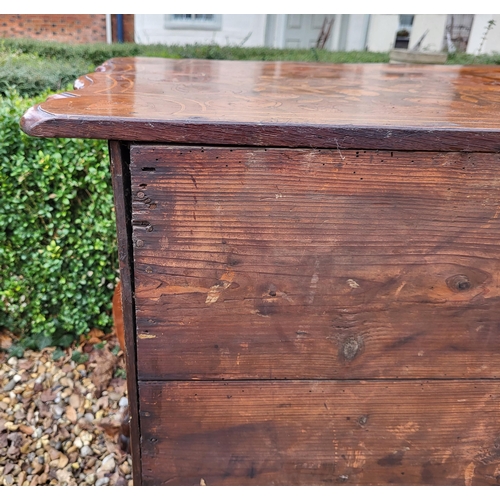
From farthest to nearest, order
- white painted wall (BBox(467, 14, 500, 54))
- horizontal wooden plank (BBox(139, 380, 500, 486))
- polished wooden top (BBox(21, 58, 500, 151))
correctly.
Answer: white painted wall (BBox(467, 14, 500, 54)) < horizontal wooden plank (BBox(139, 380, 500, 486)) < polished wooden top (BBox(21, 58, 500, 151))

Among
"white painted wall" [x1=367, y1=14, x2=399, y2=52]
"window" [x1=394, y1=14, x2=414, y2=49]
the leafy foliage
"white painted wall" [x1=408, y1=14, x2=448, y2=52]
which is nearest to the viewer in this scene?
the leafy foliage

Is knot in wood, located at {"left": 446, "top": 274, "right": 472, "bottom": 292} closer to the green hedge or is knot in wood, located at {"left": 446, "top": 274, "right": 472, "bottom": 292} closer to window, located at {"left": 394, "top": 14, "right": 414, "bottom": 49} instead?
the green hedge

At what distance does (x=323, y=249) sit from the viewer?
0.89 metres

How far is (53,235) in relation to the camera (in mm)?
2014

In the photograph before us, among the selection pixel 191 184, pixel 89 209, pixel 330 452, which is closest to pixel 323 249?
pixel 191 184

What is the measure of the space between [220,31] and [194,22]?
480 mm

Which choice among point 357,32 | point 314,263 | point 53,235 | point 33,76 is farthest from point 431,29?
point 314,263

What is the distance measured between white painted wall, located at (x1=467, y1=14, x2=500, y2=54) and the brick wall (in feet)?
18.1

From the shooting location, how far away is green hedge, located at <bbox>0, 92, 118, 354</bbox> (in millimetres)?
1868

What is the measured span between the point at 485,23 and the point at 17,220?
6.72 metres

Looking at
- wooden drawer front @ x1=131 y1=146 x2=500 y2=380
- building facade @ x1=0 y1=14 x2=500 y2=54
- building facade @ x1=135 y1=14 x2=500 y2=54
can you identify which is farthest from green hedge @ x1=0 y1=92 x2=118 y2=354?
building facade @ x1=135 y1=14 x2=500 y2=54

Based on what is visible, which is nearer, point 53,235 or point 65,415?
point 65,415

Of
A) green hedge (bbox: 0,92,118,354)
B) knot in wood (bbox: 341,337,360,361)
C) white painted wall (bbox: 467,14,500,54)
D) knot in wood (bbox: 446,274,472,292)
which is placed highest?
white painted wall (bbox: 467,14,500,54)

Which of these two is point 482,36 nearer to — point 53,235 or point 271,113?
point 53,235
